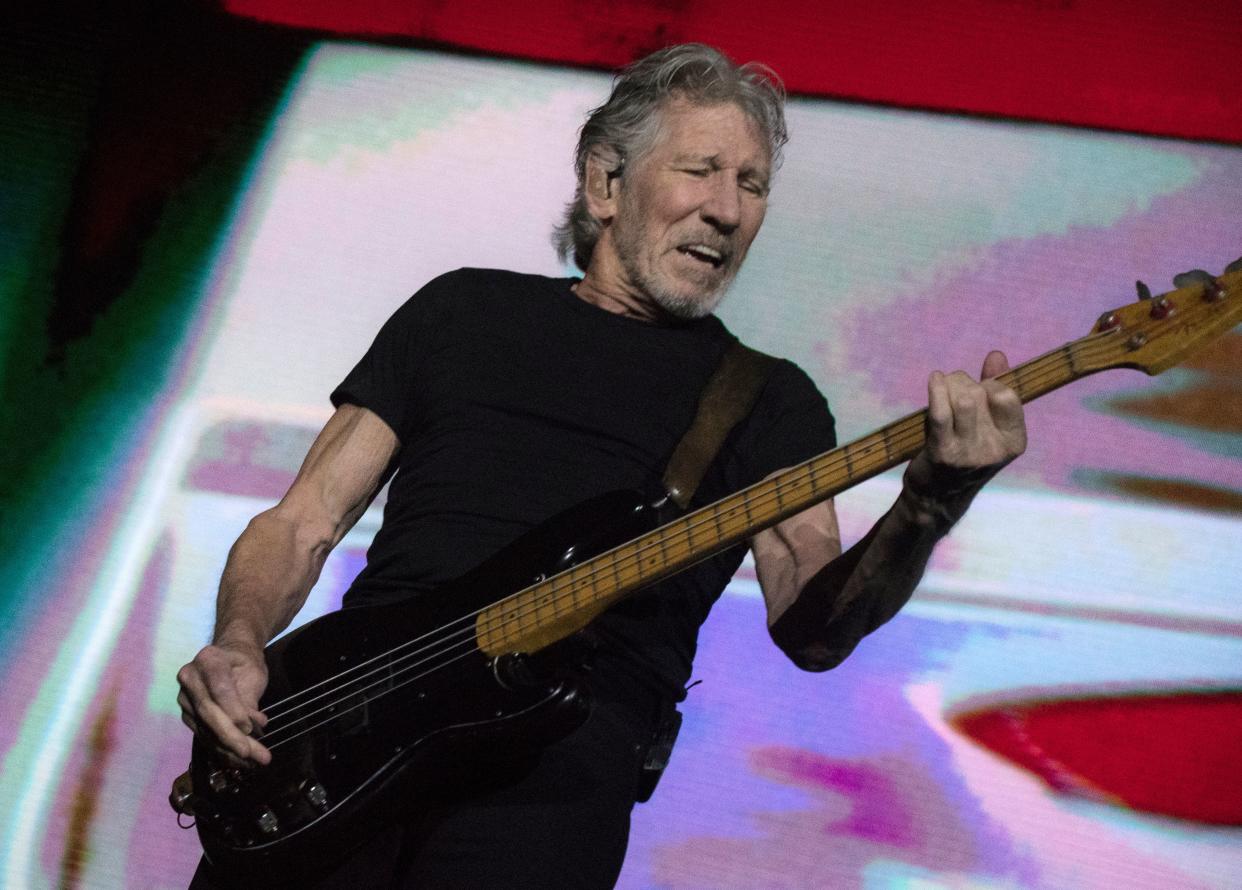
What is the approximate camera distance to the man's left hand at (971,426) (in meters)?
1.52

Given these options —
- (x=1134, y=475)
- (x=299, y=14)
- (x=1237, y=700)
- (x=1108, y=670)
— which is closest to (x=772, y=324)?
(x=1134, y=475)

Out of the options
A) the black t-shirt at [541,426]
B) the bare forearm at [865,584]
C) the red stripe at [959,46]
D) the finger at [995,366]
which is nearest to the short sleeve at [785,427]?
the black t-shirt at [541,426]

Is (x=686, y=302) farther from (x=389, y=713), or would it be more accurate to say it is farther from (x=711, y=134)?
(x=389, y=713)

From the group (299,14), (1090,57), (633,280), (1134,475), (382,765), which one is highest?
(299,14)

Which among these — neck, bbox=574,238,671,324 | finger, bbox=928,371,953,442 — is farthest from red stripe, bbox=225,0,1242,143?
finger, bbox=928,371,953,442

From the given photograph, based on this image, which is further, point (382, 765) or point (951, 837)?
point (951, 837)

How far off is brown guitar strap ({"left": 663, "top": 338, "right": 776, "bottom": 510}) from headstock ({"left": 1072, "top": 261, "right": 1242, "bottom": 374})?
54 cm

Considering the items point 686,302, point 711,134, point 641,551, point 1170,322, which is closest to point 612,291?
point 686,302

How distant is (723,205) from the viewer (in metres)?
2.19

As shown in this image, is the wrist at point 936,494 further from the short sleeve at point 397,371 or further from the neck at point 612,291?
the short sleeve at point 397,371

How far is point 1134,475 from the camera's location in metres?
2.46

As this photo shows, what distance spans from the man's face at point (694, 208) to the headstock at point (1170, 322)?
72 cm

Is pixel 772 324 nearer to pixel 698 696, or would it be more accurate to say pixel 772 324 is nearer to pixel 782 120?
pixel 782 120

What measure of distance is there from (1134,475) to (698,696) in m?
0.89
